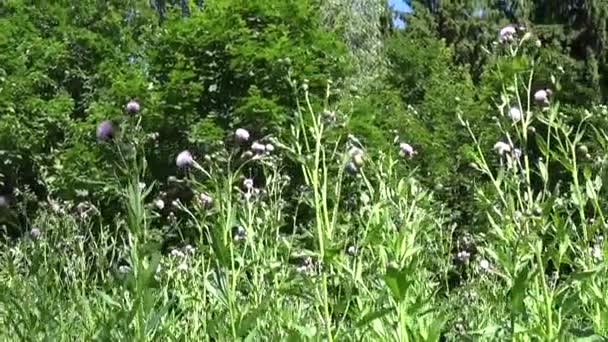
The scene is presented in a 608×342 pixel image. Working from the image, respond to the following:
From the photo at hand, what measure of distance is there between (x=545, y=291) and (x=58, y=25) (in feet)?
65.6

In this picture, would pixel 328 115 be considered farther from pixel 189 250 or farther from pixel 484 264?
pixel 189 250

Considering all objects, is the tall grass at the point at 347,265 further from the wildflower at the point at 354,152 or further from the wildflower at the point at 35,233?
the wildflower at the point at 35,233

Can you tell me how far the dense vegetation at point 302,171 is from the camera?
3053mm

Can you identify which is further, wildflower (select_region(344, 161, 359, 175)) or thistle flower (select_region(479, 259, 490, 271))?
thistle flower (select_region(479, 259, 490, 271))

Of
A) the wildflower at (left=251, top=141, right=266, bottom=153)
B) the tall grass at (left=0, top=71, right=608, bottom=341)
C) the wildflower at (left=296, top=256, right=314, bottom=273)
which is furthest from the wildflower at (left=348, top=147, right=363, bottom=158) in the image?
the wildflower at (left=251, top=141, right=266, bottom=153)

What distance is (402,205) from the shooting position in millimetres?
3328

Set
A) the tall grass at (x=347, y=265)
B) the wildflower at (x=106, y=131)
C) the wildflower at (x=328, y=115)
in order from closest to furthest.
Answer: the tall grass at (x=347, y=265) < the wildflower at (x=328, y=115) < the wildflower at (x=106, y=131)

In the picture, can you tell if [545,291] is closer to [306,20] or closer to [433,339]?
[433,339]

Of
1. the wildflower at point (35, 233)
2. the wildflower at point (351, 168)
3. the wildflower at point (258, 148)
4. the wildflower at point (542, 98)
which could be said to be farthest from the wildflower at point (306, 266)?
the wildflower at point (35, 233)

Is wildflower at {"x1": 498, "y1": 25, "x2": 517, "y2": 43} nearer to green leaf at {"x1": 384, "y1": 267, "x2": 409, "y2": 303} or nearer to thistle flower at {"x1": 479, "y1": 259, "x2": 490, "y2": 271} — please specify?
green leaf at {"x1": 384, "y1": 267, "x2": 409, "y2": 303}

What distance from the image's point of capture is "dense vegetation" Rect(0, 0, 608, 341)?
3053mm

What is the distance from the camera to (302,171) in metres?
3.50

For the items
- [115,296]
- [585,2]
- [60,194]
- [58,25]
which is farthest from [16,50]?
[115,296]

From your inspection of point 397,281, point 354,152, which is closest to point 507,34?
point 354,152
